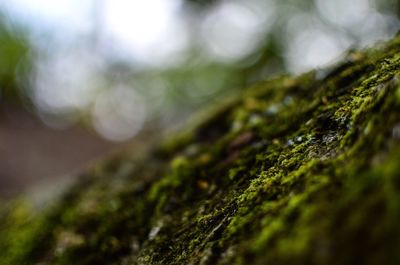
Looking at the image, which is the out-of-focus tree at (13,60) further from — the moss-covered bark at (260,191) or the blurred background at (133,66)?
the moss-covered bark at (260,191)

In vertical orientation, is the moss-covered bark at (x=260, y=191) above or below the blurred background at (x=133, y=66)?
below

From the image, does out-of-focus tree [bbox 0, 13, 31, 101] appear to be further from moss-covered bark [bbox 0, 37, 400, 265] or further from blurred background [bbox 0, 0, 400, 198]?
moss-covered bark [bbox 0, 37, 400, 265]

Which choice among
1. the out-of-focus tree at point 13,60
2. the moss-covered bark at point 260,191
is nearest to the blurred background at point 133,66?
the out-of-focus tree at point 13,60

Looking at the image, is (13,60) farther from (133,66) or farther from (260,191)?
(260,191)

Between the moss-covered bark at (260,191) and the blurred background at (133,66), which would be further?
the blurred background at (133,66)

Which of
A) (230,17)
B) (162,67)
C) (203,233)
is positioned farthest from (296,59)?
(203,233)

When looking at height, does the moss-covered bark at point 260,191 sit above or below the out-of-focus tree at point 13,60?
below

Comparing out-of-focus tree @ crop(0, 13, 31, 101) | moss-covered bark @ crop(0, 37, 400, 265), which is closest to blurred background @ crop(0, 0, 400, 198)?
out-of-focus tree @ crop(0, 13, 31, 101)

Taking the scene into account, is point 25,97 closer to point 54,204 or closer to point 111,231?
point 54,204
